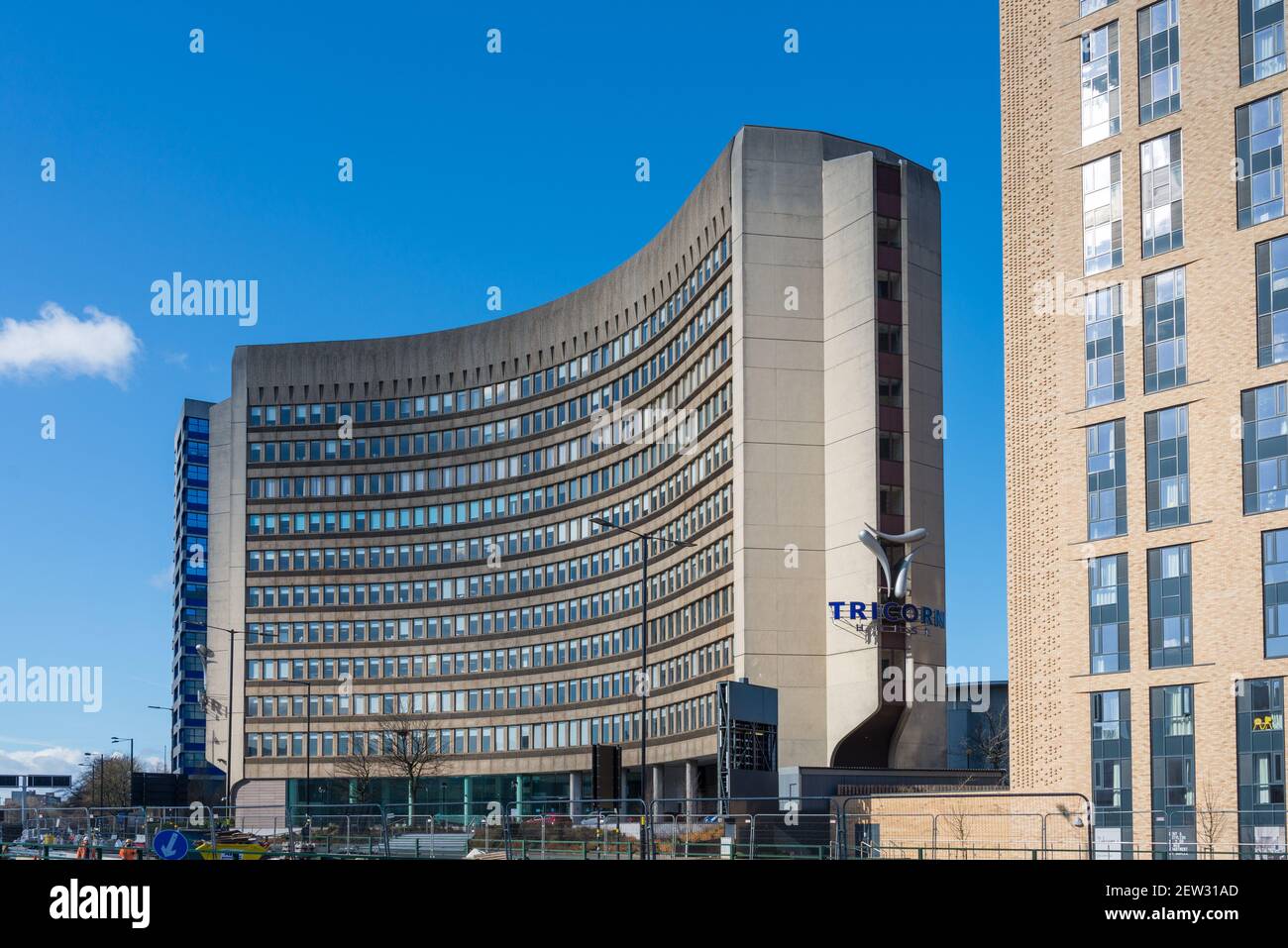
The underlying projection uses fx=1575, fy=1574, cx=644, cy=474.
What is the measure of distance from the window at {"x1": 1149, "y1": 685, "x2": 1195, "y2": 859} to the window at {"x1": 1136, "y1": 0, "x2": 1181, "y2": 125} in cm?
2001

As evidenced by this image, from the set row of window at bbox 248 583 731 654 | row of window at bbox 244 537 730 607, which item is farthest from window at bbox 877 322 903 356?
row of window at bbox 244 537 730 607

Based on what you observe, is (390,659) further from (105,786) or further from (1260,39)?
(1260,39)

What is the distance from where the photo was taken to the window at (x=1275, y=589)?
49.2 metres

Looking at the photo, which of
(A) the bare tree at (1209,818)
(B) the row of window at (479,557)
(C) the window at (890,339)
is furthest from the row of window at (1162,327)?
(B) the row of window at (479,557)

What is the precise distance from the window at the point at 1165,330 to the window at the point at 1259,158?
3086mm

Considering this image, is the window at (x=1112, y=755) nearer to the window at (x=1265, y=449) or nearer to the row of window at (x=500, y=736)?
the window at (x=1265, y=449)

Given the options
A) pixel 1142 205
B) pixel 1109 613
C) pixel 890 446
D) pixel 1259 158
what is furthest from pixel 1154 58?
pixel 890 446

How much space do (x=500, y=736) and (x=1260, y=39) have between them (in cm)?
8355

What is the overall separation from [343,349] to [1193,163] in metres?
90.5

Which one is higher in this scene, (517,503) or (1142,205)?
(1142,205)

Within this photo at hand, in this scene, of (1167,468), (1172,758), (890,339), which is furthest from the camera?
(890,339)

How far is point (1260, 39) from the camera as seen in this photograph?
2037 inches
